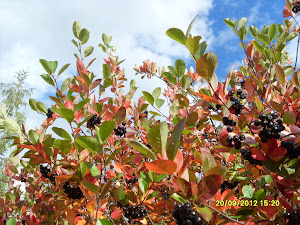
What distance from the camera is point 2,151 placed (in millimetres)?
17062

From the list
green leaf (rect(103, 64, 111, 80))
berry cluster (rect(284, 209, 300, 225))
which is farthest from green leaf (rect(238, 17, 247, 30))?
berry cluster (rect(284, 209, 300, 225))

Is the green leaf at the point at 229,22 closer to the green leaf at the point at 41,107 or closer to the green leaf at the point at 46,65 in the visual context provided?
the green leaf at the point at 46,65

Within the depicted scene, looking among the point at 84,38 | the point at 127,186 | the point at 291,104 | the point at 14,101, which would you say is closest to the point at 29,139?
the point at 127,186

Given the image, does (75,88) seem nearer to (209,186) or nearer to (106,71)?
(106,71)

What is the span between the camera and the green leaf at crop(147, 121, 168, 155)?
0.68 m

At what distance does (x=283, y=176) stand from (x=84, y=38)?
1756mm

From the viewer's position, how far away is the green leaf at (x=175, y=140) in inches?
27.0

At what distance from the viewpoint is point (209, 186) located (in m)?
0.76

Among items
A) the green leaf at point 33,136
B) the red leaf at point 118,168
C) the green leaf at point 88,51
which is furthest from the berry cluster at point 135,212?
the green leaf at point 88,51

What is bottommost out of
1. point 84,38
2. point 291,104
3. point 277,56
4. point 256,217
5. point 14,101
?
point 256,217

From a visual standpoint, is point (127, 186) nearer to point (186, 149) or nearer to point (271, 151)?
point (186, 149)

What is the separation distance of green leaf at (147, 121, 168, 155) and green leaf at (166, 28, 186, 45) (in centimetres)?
68

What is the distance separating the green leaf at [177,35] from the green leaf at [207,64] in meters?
0.33

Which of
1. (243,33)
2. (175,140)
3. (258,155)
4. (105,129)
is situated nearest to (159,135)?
(175,140)
